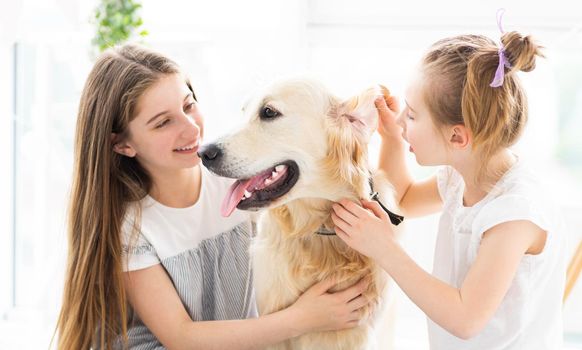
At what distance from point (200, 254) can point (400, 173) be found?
59 cm

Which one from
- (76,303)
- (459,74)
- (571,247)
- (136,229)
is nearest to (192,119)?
(136,229)

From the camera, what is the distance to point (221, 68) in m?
2.38

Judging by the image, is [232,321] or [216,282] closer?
[232,321]

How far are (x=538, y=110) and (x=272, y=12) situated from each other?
3.46 ft

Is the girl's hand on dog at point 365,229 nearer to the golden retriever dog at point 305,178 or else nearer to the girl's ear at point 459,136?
the golden retriever dog at point 305,178

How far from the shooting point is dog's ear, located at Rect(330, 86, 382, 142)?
1.32 metres

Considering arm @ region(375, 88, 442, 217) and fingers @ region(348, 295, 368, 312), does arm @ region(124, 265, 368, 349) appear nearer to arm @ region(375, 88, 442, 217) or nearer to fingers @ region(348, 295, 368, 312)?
fingers @ region(348, 295, 368, 312)

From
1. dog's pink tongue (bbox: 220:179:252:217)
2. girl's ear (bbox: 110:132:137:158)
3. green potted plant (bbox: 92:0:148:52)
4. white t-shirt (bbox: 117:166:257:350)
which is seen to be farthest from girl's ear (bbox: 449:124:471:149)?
green potted plant (bbox: 92:0:148:52)

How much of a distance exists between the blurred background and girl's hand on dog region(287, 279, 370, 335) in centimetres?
75

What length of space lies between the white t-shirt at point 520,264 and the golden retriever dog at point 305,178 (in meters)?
0.20

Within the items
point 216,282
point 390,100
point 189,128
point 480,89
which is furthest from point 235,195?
point 480,89

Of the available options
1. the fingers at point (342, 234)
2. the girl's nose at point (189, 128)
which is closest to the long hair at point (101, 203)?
the girl's nose at point (189, 128)

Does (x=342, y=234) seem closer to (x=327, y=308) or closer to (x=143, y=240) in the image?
(x=327, y=308)

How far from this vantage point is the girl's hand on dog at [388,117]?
150 centimetres
